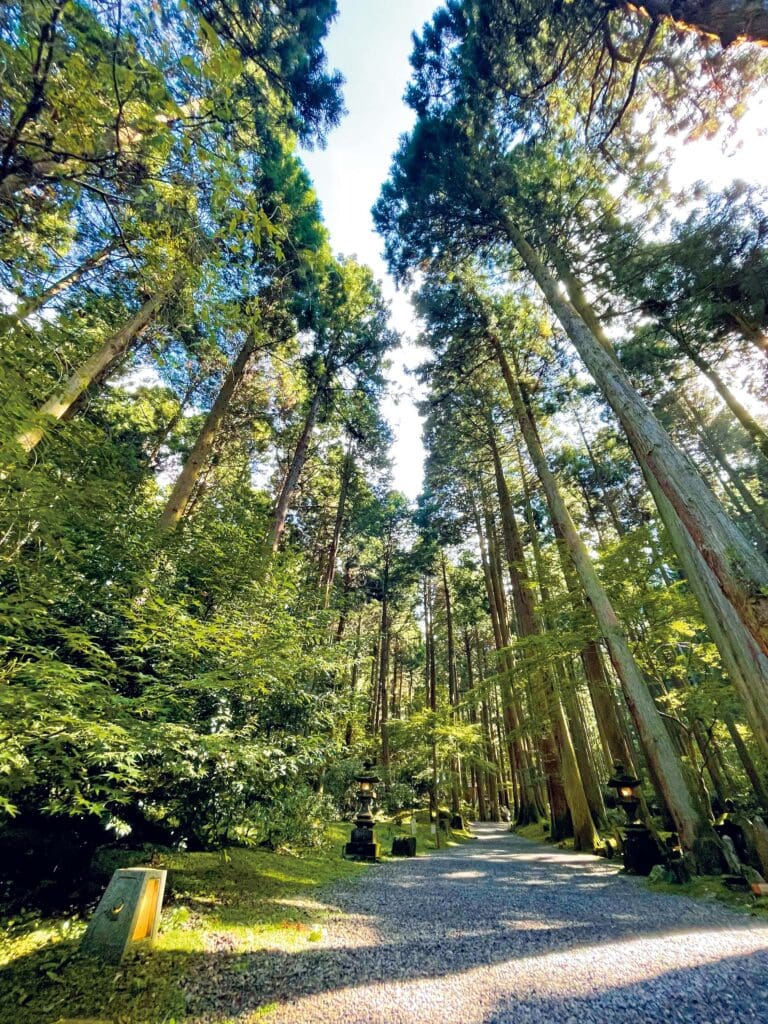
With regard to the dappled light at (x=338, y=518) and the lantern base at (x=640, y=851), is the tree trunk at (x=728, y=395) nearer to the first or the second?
the dappled light at (x=338, y=518)

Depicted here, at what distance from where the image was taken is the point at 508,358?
36.6 feet

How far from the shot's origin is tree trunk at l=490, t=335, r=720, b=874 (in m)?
5.15

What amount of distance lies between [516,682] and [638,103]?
37.3 ft

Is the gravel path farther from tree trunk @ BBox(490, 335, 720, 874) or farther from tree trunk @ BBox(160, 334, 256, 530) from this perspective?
tree trunk @ BBox(160, 334, 256, 530)

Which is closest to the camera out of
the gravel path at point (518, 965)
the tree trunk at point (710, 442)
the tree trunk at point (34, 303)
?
the tree trunk at point (34, 303)

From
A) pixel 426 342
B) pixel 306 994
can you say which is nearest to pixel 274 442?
pixel 426 342

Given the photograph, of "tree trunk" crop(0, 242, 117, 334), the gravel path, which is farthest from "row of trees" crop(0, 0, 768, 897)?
the gravel path

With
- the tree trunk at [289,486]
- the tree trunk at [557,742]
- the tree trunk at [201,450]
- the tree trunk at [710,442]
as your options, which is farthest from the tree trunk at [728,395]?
the tree trunk at [201,450]

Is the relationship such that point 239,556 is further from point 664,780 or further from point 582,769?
point 582,769

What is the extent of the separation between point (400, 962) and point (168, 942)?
1753mm

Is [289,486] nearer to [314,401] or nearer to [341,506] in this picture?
[314,401]

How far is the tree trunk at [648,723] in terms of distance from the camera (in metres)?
5.15

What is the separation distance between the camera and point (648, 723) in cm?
593

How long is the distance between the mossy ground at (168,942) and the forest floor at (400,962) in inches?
0.5
